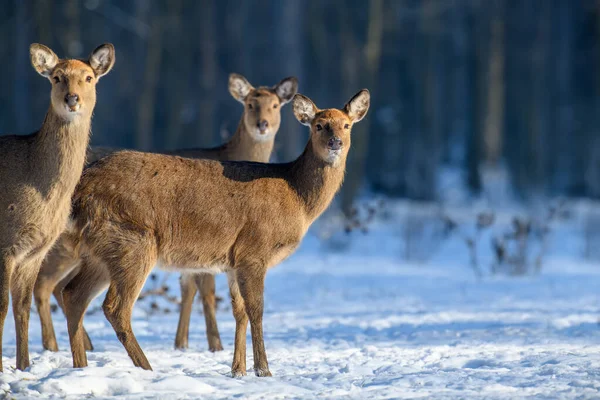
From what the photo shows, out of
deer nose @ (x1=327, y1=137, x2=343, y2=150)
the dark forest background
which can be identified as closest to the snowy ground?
deer nose @ (x1=327, y1=137, x2=343, y2=150)

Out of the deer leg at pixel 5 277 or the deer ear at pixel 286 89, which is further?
the deer ear at pixel 286 89

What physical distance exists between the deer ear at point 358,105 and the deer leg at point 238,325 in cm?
198

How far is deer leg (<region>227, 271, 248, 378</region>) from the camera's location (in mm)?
7496

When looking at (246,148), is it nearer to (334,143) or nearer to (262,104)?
(262,104)

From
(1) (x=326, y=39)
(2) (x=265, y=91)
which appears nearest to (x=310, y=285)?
(2) (x=265, y=91)

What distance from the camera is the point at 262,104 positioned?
35.4 ft

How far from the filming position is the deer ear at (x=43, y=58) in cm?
727

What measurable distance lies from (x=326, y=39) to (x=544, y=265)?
18.6m

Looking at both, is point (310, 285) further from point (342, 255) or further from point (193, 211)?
point (193, 211)

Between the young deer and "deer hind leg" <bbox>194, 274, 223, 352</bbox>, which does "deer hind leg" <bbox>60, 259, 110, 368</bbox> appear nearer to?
the young deer

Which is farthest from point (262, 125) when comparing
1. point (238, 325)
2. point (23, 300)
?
point (23, 300)

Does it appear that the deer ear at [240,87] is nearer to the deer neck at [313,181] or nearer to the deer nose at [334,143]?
the deer neck at [313,181]

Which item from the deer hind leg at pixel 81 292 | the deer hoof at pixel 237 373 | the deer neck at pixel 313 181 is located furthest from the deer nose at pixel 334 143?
the deer hind leg at pixel 81 292

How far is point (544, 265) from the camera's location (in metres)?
16.0
